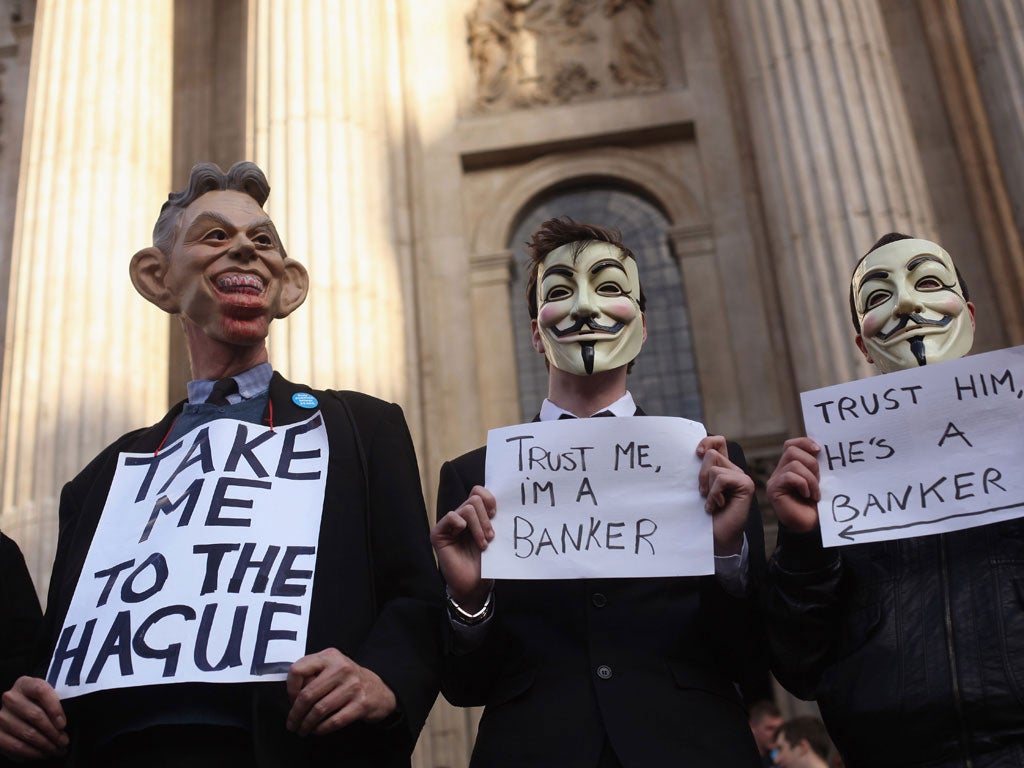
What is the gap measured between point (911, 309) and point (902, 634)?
3.61 feet

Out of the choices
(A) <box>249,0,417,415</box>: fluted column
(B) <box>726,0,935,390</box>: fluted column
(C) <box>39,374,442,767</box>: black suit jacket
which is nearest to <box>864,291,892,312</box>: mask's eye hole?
(C) <box>39,374,442,767</box>: black suit jacket

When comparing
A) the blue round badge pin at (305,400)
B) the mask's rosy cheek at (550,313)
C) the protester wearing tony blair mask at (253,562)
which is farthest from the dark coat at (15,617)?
the mask's rosy cheek at (550,313)

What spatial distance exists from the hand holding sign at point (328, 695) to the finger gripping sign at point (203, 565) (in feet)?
0.39

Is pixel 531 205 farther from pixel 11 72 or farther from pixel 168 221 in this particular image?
pixel 168 221

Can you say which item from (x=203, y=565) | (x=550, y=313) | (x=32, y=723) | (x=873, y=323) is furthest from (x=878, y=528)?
(x=32, y=723)

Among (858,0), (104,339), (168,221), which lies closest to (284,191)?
(104,339)

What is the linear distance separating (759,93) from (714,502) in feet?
25.9

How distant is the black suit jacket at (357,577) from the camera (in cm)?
290

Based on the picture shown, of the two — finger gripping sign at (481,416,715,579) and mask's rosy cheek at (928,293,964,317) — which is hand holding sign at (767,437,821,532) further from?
mask's rosy cheek at (928,293,964,317)

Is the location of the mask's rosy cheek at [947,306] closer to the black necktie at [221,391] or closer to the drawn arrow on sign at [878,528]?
the drawn arrow on sign at [878,528]

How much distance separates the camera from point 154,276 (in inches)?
151

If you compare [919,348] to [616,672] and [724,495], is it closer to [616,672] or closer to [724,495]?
[724,495]

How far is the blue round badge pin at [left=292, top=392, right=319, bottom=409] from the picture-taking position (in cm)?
349

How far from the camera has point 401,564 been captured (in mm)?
3273
